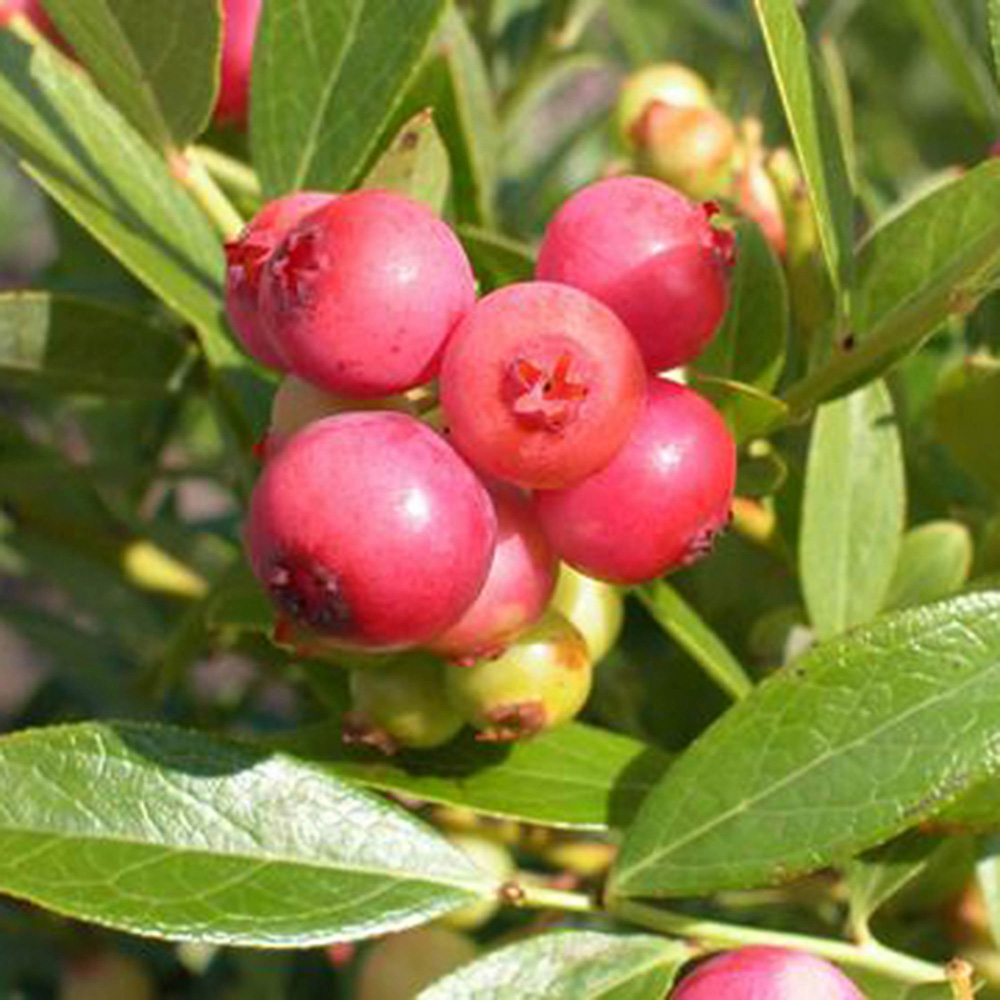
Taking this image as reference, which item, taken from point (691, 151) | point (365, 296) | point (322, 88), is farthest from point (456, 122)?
point (365, 296)

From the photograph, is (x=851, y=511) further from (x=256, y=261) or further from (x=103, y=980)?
(x=103, y=980)

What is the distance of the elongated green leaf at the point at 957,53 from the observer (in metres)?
1.55

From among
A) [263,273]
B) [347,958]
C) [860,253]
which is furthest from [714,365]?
[347,958]

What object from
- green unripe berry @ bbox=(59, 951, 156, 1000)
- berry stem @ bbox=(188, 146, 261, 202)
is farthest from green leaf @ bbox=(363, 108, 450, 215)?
green unripe berry @ bbox=(59, 951, 156, 1000)

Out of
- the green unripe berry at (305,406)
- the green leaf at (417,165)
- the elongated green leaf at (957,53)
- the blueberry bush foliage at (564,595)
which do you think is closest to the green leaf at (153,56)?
the blueberry bush foliage at (564,595)

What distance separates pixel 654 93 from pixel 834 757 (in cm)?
68

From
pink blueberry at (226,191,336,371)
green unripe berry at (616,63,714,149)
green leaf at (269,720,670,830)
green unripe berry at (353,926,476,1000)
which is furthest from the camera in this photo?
green unripe berry at (616,63,714,149)

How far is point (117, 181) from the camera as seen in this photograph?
115 centimetres

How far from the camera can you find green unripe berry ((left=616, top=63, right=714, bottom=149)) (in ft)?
4.86

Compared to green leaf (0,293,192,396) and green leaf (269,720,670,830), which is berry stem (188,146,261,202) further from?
green leaf (269,720,670,830)

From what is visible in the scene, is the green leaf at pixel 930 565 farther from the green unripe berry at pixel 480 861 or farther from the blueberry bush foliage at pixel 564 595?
the green unripe berry at pixel 480 861

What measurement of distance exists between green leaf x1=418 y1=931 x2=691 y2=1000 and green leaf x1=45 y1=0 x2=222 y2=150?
0.49m

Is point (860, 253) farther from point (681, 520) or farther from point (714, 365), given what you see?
point (681, 520)

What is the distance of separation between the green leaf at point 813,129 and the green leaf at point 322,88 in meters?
0.23
